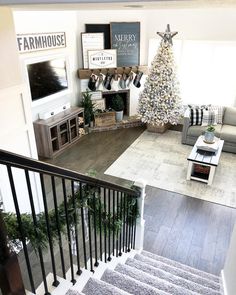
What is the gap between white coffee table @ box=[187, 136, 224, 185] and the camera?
4504mm

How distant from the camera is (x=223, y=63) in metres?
6.08

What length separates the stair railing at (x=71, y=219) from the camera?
1.24 m

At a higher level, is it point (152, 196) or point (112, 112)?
point (112, 112)

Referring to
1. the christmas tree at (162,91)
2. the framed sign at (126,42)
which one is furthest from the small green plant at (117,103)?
the christmas tree at (162,91)

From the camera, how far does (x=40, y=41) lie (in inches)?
197

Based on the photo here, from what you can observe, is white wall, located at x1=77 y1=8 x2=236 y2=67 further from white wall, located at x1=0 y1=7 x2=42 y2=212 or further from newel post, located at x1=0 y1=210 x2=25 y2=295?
newel post, located at x1=0 y1=210 x2=25 y2=295

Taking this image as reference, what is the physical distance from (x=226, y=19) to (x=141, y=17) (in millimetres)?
1928

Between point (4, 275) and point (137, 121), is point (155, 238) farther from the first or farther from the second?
point (137, 121)

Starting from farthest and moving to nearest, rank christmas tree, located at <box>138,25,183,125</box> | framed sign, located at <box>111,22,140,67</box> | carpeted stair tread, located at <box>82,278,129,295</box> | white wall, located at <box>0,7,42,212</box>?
framed sign, located at <box>111,22,140,67</box>
christmas tree, located at <box>138,25,183,125</box>
white wall, located at <box>0,7,42,212</box>
carpeted stair tread, located at <box>82,278,129,295</box>

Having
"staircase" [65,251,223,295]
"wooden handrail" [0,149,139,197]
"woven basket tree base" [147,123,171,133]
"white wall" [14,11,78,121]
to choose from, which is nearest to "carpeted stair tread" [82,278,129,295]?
"staircase" [65,251,223,295]

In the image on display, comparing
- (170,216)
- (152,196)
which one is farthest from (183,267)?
(152,196)

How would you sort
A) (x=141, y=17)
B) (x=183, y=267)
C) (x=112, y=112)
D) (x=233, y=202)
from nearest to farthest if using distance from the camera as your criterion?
1. (x=183, y=267)
2. (x=233, y=202)
3. (x=141, y=17)
4. (x=112, y=112)

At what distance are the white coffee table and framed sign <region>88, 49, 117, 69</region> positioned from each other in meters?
3.04

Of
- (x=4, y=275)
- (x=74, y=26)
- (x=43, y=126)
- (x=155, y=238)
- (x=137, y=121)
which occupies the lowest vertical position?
(x=155, y=238)
